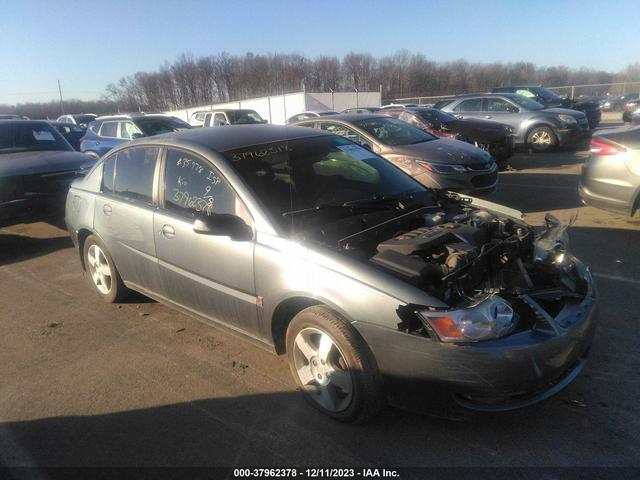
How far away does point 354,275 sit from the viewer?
257 centimetres

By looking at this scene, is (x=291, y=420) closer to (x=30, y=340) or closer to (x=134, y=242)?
(x=134, y=242)

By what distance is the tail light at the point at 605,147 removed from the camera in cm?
587

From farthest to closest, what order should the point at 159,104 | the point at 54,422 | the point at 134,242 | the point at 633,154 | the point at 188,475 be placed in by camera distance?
1. the point at 159,104
2. the point at 633,154
3. the point at 134,242
4. the point at 54,422
5. the point at 188,475

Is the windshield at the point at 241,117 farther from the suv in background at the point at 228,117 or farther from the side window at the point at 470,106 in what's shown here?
the side window at the point at 470,106

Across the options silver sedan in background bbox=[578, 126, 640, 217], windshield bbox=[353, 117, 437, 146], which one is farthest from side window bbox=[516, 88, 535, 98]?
silver sedan in background bbox=[578, 126, 640, 217]

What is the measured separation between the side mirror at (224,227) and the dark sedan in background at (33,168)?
4852mm

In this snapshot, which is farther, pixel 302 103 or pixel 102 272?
pixel 302 103

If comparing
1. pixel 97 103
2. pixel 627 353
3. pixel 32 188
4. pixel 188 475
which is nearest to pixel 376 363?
pixel 188 475

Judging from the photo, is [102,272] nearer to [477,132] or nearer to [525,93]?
[477,132]

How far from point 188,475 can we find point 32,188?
5.81 meters

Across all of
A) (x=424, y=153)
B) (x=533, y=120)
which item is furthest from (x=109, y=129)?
(x=533, y=120)

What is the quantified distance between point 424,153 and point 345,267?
5072mm

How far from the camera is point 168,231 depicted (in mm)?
3621

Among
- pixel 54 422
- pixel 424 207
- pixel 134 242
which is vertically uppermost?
pixel 424 207
